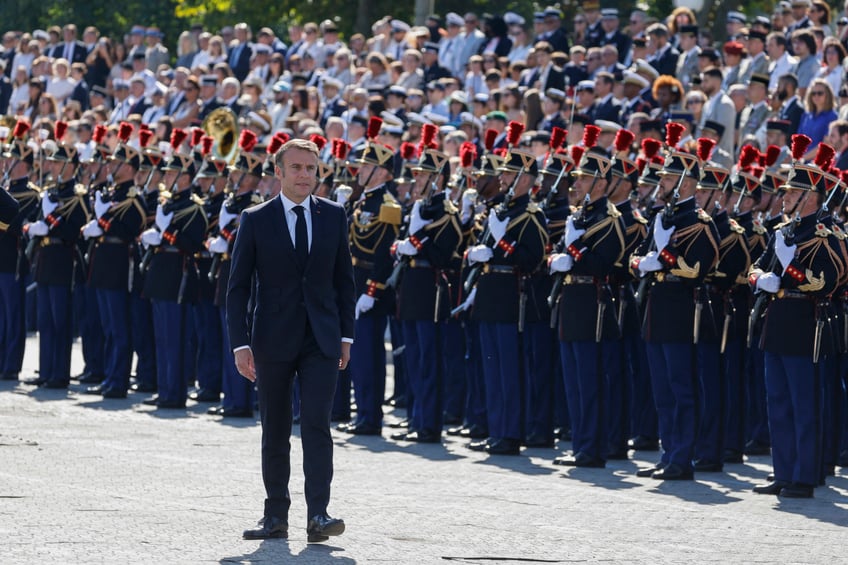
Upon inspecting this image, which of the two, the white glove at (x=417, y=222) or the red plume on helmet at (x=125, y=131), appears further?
the red plume on helmet at (x=125, y=131)

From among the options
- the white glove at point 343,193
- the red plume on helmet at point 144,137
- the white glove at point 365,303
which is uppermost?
the red plume on helmet at point 144,137

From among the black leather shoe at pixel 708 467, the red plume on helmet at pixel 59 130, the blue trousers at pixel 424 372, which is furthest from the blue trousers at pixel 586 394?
the red plume on helmet at pixel 59 130

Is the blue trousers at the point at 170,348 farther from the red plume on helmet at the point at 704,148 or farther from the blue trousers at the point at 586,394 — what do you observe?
the red plume on helmet at the point at 704,148

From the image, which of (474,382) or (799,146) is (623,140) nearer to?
(799,146)

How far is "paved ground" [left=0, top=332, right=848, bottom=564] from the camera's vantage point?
8.09 m

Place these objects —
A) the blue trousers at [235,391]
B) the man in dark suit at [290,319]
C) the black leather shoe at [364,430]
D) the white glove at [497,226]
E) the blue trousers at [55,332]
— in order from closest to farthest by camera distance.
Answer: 1. the man in dark suit at [290,319]
2. the white glove at [497,226]
3. the black leather shoe at [364,430]
4. the blue trousers at [235,391]
5. the blue trousers at [55,332]

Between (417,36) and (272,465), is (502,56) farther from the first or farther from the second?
(272,465)

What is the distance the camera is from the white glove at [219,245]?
567 inches

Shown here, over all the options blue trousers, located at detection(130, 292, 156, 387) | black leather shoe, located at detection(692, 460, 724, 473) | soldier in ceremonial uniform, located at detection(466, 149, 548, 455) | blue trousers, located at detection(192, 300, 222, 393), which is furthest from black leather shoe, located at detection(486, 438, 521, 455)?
blue trousers, located at detection(130, 292, 156, 387)

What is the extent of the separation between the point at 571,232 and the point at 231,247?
360 cm

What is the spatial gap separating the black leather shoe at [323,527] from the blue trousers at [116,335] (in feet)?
24.7

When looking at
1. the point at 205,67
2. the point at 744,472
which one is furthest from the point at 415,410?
the point at 205,67

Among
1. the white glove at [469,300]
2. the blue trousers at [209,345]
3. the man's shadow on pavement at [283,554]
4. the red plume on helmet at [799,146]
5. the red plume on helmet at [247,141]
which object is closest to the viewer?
the man's shadow on pavement at [283,554]

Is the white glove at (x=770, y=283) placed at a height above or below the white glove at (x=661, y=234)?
below
